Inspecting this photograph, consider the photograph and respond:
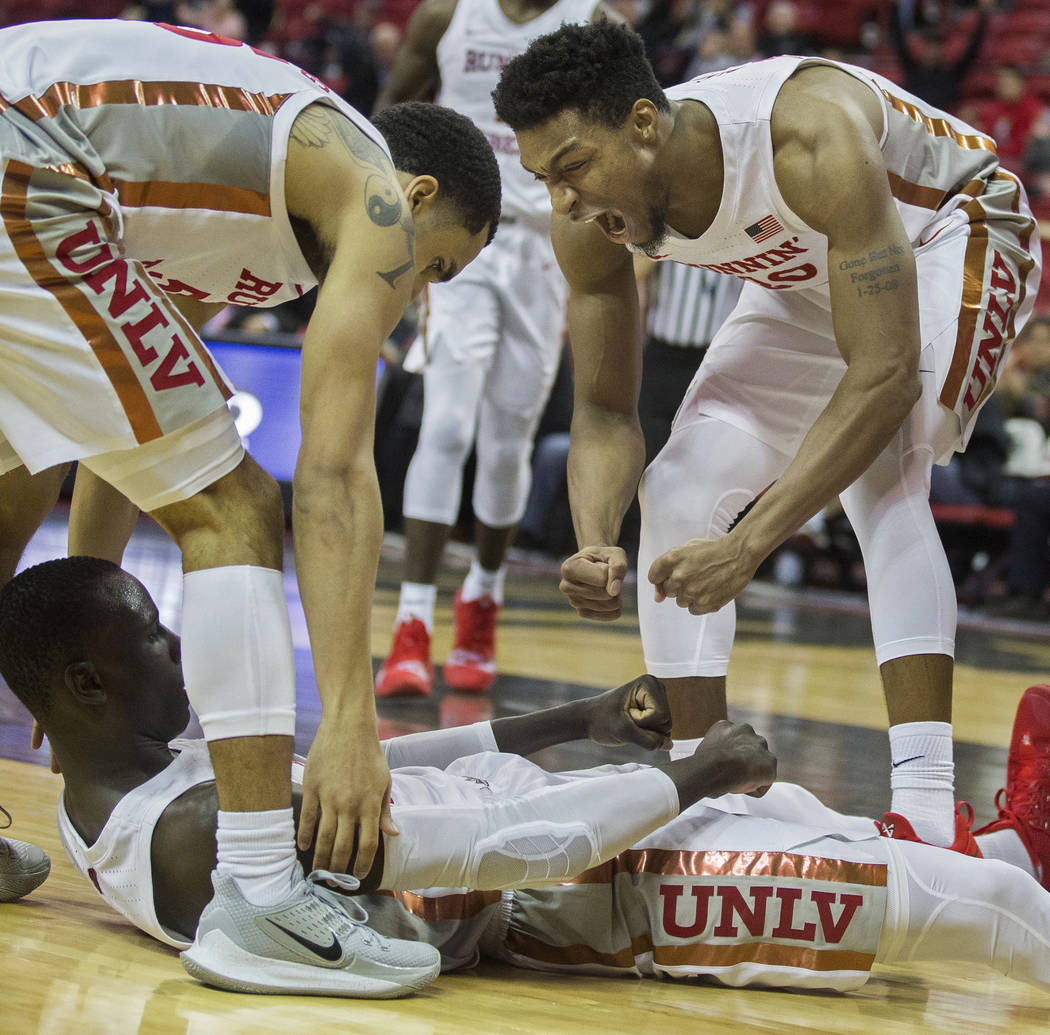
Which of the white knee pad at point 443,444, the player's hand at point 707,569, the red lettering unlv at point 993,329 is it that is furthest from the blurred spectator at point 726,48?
the player's hand at point 707,569

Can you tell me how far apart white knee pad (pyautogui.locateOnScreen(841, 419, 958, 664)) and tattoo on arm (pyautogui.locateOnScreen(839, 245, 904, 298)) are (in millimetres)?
333

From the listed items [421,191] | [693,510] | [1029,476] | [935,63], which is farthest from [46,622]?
[935,63]

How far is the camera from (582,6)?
438 cm

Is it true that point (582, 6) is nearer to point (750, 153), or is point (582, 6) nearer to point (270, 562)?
point (750, 153)

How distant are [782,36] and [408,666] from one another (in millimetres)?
8112

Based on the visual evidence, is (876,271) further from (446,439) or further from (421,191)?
(446,439)

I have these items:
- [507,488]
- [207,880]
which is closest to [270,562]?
[207,880]

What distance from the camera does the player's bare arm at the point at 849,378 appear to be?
218 cm

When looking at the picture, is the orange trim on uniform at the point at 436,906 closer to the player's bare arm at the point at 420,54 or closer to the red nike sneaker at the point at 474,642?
the red nike sneaker at the point at 474,642

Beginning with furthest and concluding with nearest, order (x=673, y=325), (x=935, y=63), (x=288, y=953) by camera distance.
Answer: (x=935, y=63)
(x=673, y=325)
(x=288, y=953)

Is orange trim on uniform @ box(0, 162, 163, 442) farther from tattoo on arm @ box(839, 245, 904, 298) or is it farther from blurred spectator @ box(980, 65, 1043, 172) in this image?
blurred spectator @ box(980, 65, 1043, 172)

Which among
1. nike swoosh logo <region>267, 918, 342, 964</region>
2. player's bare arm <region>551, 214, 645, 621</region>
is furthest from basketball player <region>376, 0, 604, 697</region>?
nike swoosh logo <region>267, 918, 342, 964</region>

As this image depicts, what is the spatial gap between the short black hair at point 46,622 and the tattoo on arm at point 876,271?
1161 mm

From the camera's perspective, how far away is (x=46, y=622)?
187cm
